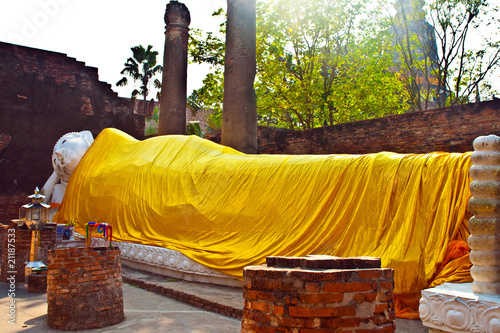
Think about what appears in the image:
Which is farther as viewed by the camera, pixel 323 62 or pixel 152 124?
pixel 152 124

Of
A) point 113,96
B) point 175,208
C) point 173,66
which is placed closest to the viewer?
point 175,208

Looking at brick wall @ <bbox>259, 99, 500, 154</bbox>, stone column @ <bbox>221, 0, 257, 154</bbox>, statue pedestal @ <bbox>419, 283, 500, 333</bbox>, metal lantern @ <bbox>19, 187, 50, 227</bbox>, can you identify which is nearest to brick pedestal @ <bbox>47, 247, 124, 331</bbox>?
metal lantern @ <bbox>19, 187, 50, 227</bbox>

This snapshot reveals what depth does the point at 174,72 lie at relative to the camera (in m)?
11.4

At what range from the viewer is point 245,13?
367 inches

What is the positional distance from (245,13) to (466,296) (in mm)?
7289

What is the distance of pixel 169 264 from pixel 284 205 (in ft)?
6.72

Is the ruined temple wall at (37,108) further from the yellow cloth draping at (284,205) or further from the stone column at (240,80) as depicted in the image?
the stone column at (240,80)

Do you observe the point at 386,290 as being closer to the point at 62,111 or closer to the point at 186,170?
the point at 186,170

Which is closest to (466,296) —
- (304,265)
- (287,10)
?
(304,265)

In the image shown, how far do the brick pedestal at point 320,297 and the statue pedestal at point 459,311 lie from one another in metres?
1.58

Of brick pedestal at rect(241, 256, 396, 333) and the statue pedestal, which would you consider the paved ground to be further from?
brick pedestal at rect(241, 256, 396, 333)

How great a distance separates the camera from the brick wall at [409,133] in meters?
6.89

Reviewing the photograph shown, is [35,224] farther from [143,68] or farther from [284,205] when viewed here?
[143,68]

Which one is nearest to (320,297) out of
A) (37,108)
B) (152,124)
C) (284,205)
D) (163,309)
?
(163,309)
